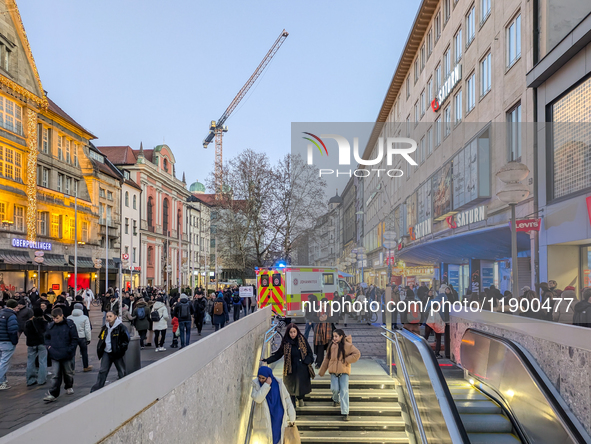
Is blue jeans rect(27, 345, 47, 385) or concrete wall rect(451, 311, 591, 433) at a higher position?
concrete wall rect(451, 311, 591, 433)

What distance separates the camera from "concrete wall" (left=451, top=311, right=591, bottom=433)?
6.17 m

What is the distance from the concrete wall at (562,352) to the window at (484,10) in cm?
1966

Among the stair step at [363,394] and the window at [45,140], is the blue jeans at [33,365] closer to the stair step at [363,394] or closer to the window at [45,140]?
the stair step at [363,394]

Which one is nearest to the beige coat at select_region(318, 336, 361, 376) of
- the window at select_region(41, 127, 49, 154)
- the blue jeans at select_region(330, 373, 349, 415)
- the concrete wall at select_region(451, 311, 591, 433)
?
the blue jeans at select_region(330, 373, 349, 415)

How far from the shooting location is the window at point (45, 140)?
44.8 metres

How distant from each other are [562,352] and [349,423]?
4680 millimetres

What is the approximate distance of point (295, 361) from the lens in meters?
10.2

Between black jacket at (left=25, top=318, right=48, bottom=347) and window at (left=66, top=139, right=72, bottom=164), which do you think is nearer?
black jacket at (left=25, top=318, right=48, bottom=347)

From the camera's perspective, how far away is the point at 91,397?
329 cm

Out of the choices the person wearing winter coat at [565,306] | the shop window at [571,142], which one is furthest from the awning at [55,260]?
the person wearing winter coat at [565,306]

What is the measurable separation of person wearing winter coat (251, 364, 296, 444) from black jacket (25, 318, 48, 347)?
16.2ft

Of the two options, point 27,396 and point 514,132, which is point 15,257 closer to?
point 27,396

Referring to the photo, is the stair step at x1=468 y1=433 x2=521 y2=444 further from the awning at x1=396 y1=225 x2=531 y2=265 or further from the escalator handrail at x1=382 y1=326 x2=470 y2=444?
the awning at x1=396 y1=225 x2=531 y2=265

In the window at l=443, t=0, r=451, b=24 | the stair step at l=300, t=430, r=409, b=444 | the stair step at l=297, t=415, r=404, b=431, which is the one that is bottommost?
the stair step at l=300, t=430, r=409, b=444
